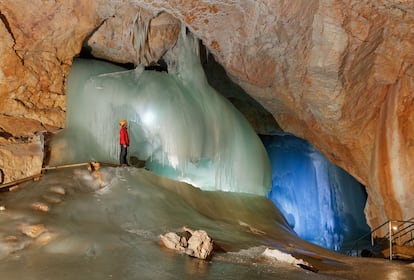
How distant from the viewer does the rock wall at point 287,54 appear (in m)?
7.90

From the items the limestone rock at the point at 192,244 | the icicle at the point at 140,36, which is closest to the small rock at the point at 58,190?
the limestone rock at the point at 192,244

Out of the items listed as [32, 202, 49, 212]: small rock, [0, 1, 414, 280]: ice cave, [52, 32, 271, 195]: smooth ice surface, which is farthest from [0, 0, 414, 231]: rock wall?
[32, 202, 49, 212]: small rock

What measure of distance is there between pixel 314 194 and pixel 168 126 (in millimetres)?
9719

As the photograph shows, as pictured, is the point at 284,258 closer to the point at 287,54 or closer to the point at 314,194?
the point at 287,54

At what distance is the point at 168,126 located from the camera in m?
9.23

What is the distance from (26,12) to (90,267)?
19.7 ft

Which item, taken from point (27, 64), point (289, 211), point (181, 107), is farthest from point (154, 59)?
point (289, 211)

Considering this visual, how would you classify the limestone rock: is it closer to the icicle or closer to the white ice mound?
the white ice mound

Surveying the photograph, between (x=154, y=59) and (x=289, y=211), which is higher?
(x=154, y=59)

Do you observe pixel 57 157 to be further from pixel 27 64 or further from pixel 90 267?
pixel 90 267

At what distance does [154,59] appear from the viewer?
10.5 meters

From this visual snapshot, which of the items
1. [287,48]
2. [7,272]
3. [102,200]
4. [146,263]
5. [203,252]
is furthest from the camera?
[287,48]

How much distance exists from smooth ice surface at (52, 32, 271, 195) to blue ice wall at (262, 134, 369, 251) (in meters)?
6.20

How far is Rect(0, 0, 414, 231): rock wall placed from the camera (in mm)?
7898
